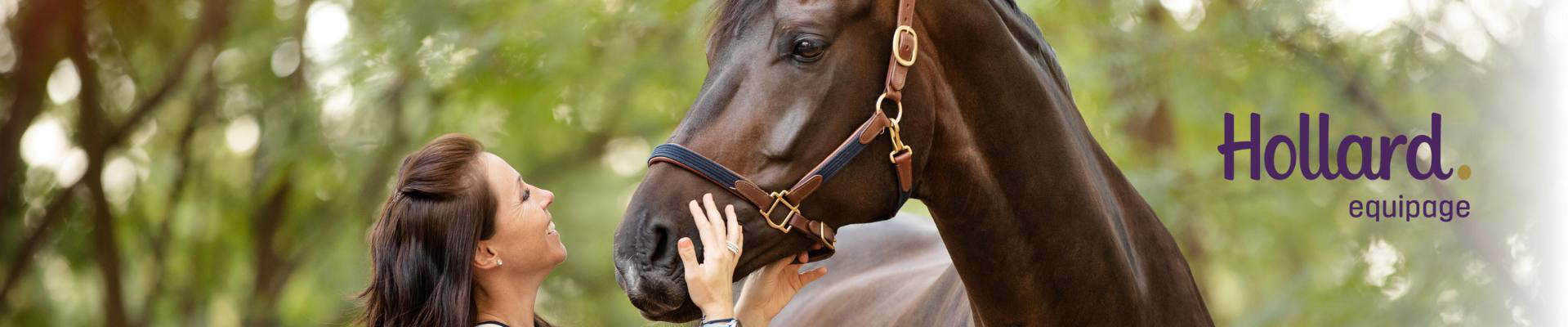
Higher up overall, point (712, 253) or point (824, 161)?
point (824, 161)

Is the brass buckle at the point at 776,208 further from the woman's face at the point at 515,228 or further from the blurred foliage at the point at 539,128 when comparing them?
the blurred foliage at the point at 539,128

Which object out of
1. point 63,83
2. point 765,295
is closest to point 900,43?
point 765,295

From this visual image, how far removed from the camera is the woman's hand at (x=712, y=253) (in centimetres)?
188

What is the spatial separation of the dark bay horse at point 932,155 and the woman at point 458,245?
22 centimetres

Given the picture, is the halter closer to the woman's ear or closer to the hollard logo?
the woman's ear

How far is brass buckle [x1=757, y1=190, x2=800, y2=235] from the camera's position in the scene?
1.94 metres

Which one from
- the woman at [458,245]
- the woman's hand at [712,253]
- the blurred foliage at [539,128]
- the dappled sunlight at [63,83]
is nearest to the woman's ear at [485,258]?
the woman at [458,245]

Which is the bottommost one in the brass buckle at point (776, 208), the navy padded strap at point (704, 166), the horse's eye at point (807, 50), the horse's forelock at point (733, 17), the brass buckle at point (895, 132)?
the brass buckle at point (776, 208)

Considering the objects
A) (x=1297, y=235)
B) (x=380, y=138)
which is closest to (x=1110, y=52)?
(x=1297, y=235)

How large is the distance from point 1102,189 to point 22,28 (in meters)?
6.93

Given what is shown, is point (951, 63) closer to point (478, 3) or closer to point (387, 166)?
point (478, 3)

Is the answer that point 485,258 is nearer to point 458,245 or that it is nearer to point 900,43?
point 458,245

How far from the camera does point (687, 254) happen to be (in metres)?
1.90

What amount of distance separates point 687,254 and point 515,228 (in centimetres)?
47
